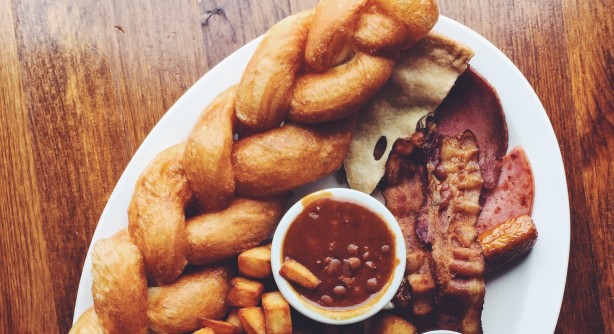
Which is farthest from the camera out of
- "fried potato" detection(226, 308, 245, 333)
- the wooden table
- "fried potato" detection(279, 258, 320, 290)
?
the wooden table

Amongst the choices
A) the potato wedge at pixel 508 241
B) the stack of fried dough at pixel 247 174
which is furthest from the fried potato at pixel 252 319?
the potato wedge at pixel 508 241

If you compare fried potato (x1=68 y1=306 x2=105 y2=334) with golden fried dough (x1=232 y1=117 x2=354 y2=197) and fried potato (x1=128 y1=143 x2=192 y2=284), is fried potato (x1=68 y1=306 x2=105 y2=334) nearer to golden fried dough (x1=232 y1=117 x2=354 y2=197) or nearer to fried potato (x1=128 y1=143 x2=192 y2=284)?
fried potato (x1=128 y1=143 x2=192 y2=284)

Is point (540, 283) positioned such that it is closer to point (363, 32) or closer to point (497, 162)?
point (497, 162)

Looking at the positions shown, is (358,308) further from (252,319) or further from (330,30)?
(330,30)

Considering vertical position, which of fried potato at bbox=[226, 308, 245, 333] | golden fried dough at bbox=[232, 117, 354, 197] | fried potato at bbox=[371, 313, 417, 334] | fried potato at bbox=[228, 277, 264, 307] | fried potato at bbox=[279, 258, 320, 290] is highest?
golden fried dough at bbox=[232, 117, 354, 197]

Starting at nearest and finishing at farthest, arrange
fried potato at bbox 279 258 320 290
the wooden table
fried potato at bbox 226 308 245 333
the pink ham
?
1. fried potato at bbox 279 258 320 290
2. fried potato at bbox 226 308 245 333
3. the pink ham
4. the wooden table

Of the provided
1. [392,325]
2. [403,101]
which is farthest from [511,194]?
[392,325]

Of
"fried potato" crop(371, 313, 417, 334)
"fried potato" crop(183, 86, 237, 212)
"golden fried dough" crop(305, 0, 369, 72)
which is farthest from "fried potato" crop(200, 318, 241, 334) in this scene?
"golden fried dough" crop(305, 0, 369, 72)

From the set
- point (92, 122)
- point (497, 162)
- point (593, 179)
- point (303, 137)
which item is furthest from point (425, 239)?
point (92, 122)

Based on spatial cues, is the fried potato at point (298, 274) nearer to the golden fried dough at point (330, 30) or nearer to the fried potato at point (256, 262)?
the fried potato at point (256, 262)
